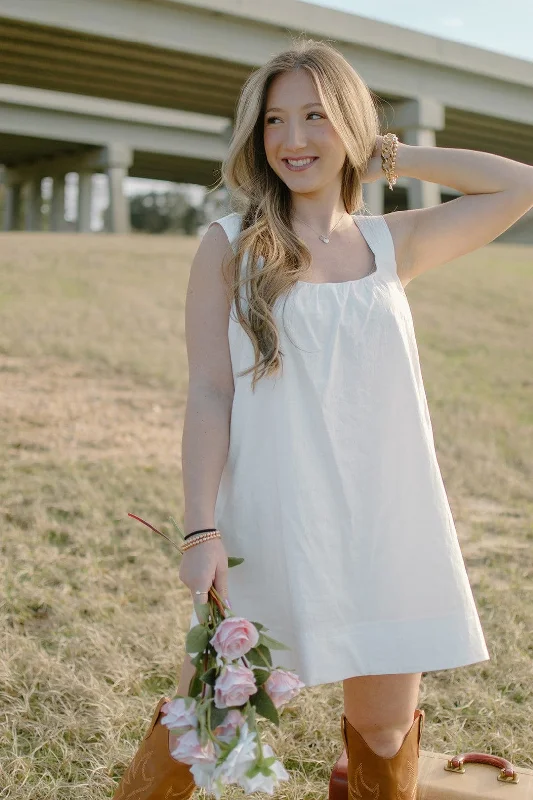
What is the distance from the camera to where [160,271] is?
10938 mm

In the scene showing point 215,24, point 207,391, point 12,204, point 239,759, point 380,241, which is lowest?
point 239,759

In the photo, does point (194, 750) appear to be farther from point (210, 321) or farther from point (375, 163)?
point (375, 163)

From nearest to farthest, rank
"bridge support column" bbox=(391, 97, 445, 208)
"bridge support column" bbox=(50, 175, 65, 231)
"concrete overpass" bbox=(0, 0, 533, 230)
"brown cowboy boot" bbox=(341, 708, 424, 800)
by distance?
"brown cowboy boot" bbox=(341, 708, 424, 800), "concrete overpass" bbox=(0, 0, 533, 230), "bridge support column" bbox=(391, 97, 445, 208), "bridge support column" bbox=(50, 175, 65, 231)

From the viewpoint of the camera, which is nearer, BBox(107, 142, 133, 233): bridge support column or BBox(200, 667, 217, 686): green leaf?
BBox(200, 667, 217, 686): green leaf

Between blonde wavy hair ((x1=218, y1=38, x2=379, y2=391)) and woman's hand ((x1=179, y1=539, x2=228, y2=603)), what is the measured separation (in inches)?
14.1

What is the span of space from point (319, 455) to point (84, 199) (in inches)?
810

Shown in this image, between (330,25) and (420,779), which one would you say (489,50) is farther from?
(420,779)

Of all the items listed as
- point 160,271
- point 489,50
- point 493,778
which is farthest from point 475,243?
point 489,50

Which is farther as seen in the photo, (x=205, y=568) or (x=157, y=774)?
(x=157, y=774)

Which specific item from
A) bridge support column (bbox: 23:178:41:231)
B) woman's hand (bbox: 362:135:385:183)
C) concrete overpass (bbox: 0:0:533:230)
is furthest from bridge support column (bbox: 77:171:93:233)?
woman's hand (bbox: 362:135:385:183)

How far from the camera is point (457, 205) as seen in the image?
2121 mm

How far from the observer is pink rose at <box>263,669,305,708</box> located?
1538 mm

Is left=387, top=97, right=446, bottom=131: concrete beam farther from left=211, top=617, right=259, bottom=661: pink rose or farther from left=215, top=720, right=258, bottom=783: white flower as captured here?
left=215, top=720, right=258, bottom=783: white flower

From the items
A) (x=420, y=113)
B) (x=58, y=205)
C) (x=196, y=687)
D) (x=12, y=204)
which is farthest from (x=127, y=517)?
(x=12, y=204)
